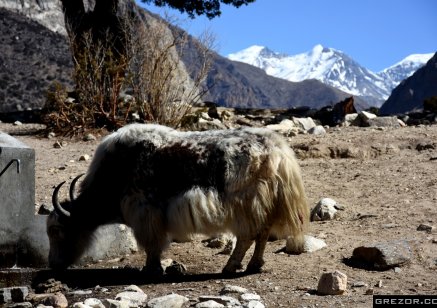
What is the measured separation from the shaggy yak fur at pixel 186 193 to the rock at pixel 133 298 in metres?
0.81

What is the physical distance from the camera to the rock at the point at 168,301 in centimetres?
429

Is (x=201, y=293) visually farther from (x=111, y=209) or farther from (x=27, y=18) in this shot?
(x=27, y=18)

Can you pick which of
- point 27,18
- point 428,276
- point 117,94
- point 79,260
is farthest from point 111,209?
point 27,18

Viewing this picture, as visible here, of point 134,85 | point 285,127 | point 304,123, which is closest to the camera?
point 134,85

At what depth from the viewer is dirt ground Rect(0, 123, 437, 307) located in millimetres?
4852

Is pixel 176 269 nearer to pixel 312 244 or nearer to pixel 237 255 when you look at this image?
pixel 237 255

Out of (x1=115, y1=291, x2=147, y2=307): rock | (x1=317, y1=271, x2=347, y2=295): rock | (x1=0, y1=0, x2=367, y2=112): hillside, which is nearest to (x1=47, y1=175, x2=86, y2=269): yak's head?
(x1=115, y1=291, x2=147, y2=307): rock

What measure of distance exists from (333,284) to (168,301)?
1.03 metres

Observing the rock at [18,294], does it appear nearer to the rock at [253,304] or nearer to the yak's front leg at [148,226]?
the yak's front leg at [148,226]

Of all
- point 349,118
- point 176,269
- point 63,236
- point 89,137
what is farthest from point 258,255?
point 349,118

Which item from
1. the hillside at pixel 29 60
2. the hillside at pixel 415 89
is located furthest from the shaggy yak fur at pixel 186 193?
the hillside at pixel 415 89

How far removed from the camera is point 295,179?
17.1 feet

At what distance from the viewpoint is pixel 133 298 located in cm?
451

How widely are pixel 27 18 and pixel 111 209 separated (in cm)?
2899
